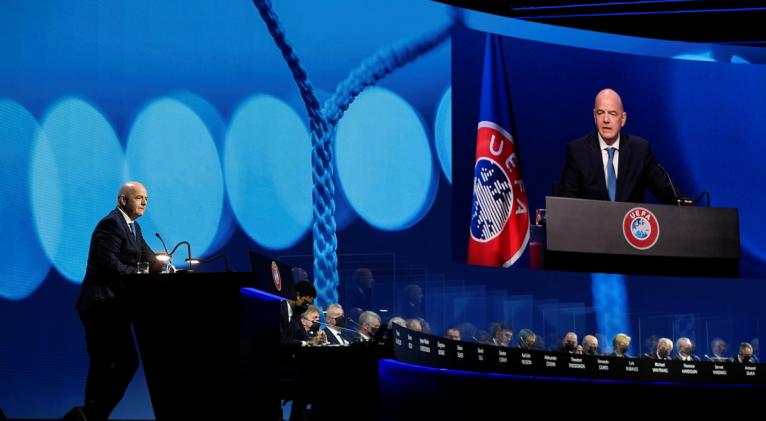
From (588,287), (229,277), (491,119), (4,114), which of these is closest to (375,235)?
(491,119)

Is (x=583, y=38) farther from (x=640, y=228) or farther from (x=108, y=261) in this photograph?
(x=108, y=261)

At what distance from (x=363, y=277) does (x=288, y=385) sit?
2532mm

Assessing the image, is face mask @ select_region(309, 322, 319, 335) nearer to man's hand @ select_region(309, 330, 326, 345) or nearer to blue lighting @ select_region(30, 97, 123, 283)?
man's hand @ select_region(309, 330, 326, 345)

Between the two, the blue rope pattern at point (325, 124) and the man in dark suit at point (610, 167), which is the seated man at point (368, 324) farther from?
the man in dark suit at point (610, 167)

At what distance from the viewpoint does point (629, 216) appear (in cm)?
828

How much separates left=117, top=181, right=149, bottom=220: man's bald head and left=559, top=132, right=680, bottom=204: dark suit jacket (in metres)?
5.75

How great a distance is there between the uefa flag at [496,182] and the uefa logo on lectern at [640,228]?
1469 millimetres

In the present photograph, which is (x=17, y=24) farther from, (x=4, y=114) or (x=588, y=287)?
(x=588, y=287)

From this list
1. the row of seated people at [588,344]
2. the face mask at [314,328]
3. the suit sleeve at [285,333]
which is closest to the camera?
the suit sleeve at [285,333]

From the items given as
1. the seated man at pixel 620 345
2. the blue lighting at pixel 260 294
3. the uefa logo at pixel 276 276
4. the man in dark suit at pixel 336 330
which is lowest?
the seated man at pixel 620 345

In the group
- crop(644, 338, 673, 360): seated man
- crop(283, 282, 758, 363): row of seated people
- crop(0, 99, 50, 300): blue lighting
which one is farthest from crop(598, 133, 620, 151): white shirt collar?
crop(0, 99, 50, 300): blue lighting

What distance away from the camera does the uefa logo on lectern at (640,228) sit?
326 inches

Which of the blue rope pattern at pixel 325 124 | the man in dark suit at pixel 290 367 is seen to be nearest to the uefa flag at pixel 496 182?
the blue rope pattern at pixel 325 124

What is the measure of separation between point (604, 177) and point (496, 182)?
4.06 feet
